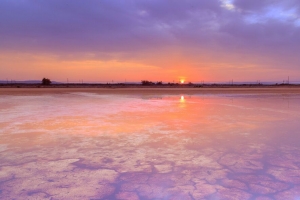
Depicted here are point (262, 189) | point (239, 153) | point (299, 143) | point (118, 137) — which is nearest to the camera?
point (262, 189)

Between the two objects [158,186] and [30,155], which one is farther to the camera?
[30,155]

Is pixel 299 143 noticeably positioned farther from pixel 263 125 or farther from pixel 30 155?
pixel 30 155

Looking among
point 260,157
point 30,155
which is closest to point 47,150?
point 30,155

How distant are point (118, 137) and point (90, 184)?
2.67 metres

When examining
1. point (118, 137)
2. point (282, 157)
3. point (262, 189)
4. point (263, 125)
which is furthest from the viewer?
point (263, 125)

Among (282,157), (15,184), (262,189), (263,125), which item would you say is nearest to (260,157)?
(282,157)

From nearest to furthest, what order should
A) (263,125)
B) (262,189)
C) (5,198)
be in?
(5,198) → (262,189) → (263,125)

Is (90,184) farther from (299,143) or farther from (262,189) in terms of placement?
(299,143)

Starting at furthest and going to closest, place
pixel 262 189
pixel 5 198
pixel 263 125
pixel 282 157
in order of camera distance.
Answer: pixel 263 125 → pixel 282 157 → pixel 262 189 → pixel 5 198

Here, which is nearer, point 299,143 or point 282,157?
point 282,157

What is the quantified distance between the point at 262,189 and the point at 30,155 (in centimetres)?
385

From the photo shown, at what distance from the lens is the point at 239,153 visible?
15.4ft

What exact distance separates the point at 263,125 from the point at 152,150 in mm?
4235

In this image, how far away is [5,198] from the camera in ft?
9.59
